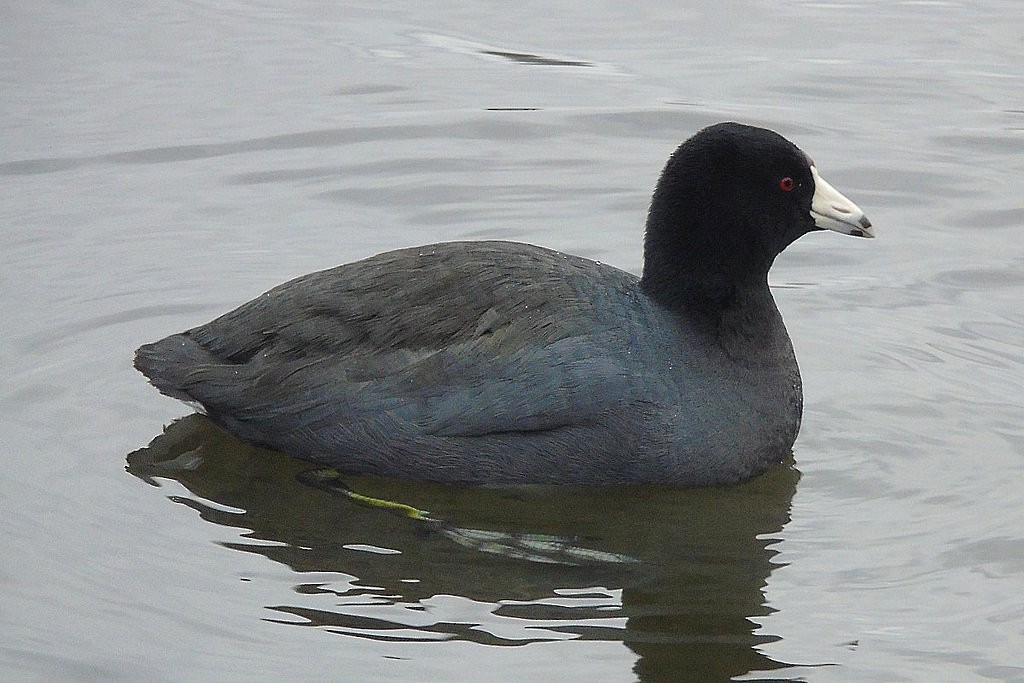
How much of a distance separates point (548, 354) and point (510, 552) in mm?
704

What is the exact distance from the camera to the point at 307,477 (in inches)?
247

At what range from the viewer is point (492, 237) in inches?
336

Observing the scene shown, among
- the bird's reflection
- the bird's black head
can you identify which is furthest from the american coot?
the bird's reflection

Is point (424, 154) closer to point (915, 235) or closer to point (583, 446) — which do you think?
point (915, 235)

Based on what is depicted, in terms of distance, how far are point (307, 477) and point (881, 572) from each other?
6.88ft

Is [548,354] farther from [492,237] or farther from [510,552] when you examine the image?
[492,237]

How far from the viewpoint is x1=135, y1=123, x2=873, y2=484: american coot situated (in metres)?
5.96

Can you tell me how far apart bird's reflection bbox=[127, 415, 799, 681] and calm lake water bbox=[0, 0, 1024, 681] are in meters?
0.01

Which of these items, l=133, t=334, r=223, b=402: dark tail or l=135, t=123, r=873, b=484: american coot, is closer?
l=135, t=123, r=873, b=484: american coot

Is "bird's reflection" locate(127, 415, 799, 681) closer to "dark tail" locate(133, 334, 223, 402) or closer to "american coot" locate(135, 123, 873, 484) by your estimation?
"american coot" locate(135, 123, 873, 484)

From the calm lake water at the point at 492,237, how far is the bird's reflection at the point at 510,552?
0.01m

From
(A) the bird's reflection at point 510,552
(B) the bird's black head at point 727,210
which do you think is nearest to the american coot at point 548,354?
(B) the bird's black head at point 727,210

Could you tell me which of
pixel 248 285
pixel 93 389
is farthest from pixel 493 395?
pixel 248 285

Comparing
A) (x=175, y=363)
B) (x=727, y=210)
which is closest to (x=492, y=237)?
(x=727, y=210)
